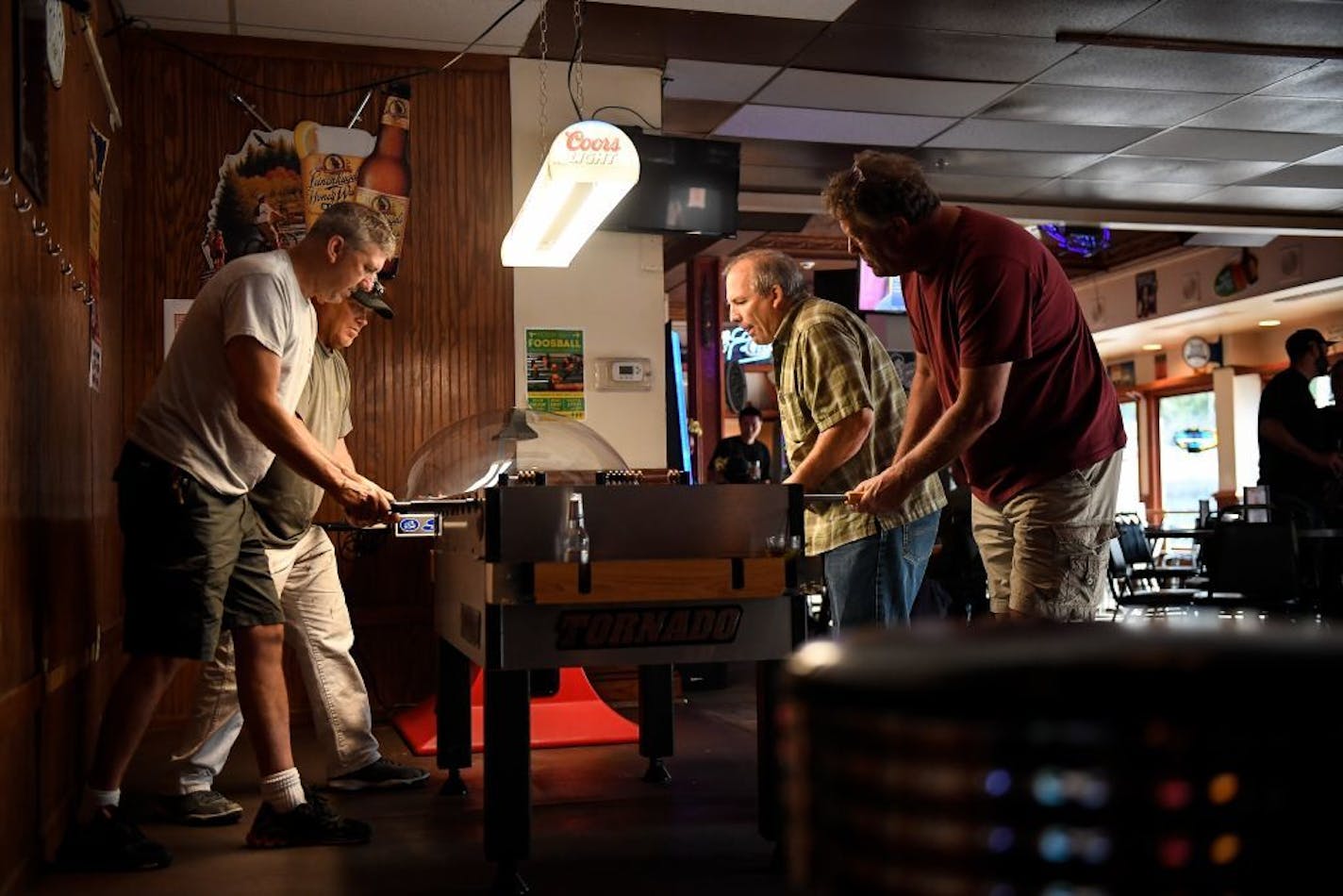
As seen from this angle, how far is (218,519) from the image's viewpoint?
3137 mm

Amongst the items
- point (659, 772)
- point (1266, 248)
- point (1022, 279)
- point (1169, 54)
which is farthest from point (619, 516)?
point (1266, 248)

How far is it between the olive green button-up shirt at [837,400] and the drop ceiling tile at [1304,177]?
6.07 meters

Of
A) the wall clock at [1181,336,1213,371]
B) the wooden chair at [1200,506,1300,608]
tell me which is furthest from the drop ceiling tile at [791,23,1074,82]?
the wall clock at [1181,336,1213,371]

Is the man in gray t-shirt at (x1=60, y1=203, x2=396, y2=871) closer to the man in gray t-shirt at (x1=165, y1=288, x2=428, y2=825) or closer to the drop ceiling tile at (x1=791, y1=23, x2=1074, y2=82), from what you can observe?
the man in gray t-shirt at (x1=165, y1=288, x2=428, y2=825)

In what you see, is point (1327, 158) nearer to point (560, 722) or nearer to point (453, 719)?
point (560, 722)

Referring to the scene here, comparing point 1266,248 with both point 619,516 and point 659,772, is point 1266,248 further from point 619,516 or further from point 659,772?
point 619,516

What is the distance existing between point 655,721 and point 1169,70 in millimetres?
4365

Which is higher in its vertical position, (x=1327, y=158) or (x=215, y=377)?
(x=1327, y=158)

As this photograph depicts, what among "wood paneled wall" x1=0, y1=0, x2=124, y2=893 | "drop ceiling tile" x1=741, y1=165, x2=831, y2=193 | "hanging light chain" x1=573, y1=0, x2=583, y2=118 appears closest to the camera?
"wood paneled wall" x1=0, y1=0, x2=124, y2=893

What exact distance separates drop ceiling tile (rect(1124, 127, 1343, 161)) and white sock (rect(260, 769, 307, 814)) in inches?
250

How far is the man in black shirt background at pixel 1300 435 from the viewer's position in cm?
679

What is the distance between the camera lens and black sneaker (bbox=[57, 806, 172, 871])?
3066 mm

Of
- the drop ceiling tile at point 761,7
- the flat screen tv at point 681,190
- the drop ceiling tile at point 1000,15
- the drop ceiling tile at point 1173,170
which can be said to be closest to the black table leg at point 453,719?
the flat screen tv at point 681,190

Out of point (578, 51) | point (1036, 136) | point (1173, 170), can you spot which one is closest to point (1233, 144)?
point (1173, 170)
